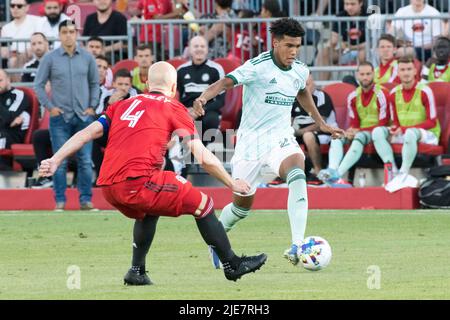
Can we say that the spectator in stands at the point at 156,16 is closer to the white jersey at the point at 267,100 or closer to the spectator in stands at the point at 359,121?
the spectator in stands at the point at 359,121

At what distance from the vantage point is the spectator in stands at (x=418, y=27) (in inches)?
832

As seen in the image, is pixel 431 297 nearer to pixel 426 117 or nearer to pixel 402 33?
pixel 426 117

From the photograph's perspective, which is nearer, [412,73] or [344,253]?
[344,253]

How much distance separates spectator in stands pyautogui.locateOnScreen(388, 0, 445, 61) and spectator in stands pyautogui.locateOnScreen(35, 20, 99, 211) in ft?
17.5

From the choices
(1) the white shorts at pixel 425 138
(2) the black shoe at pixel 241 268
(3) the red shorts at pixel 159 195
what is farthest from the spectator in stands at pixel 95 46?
(3) the red shorts at pixel 159 195

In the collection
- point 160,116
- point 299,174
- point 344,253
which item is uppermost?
point 160,116

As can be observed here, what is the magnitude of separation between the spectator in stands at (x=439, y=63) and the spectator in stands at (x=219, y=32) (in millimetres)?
3350

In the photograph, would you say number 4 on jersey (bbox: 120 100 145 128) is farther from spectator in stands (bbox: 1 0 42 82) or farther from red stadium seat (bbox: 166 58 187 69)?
spectator in stands (bbox: 1 0 42 82)

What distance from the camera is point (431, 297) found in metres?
9.80

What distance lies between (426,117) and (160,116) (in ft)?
31.3

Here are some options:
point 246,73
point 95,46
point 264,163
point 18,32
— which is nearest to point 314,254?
point 264,163

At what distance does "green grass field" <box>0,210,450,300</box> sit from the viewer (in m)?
10.3

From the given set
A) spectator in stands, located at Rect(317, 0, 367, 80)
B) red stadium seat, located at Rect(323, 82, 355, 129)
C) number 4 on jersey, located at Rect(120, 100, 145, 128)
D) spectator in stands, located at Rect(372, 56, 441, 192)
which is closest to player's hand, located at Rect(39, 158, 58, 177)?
number 4 on jersey, located at Rect(120, 100, 145, 128)
